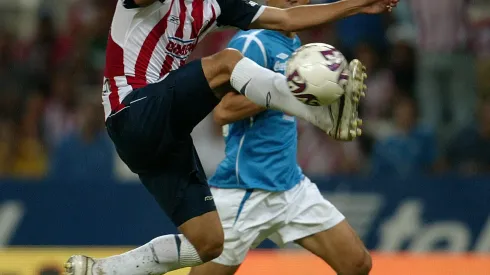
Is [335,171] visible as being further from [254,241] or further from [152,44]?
[152,44]

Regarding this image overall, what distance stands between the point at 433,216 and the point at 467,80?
159cm

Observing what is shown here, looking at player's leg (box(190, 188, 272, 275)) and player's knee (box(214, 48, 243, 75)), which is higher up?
player's knee (box(214, 48, 243, 75))

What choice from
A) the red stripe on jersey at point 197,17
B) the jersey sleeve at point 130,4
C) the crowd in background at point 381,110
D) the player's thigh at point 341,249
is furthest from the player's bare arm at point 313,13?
the crowd in background at point 381,110

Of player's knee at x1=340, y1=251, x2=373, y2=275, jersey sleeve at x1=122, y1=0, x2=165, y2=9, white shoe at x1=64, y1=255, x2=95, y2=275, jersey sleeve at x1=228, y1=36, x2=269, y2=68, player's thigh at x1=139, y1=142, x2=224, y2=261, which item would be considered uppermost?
jersey sleeve at x1=122, y1=0, x2=165, y2=9

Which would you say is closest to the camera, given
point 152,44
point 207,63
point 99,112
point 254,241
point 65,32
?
point 207,63

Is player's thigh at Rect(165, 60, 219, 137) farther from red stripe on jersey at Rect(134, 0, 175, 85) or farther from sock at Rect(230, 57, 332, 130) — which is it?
red stripe on jersey at Rect(134, 0, 175, 85)


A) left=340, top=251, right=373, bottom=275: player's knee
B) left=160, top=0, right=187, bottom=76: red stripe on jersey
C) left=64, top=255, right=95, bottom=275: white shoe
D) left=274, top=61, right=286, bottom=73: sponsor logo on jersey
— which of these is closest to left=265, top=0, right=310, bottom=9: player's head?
left=274, top=61, right=286, bottom=73: sponsor logo on jersey

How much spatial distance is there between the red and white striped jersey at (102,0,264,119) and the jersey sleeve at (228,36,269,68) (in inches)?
28.8

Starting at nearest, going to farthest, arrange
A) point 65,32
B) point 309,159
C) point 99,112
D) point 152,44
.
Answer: point 152,44, point 309,159, point 99,112, point 65,32

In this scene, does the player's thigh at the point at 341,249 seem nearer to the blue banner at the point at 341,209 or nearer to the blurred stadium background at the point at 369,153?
the blurred stadium background at the point at 369,153

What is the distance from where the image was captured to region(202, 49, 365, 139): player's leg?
14.0 feet

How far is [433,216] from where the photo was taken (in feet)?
28.9

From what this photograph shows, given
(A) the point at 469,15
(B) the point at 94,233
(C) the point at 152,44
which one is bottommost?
(B) the point at 94,233

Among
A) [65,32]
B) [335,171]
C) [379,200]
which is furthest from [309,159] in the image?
[65,32]
